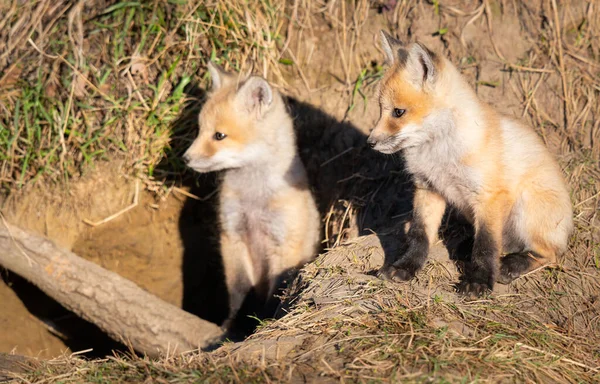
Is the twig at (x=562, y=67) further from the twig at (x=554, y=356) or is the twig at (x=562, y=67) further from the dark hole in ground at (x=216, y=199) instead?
the twig at (x=554, y=356)

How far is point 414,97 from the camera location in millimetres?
3678

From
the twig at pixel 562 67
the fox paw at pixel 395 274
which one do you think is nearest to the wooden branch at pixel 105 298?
the fox paw at pixel 395 274

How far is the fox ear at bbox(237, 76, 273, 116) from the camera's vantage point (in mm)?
4848

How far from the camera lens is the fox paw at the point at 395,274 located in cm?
372

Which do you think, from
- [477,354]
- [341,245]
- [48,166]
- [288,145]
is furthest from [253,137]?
[477,354]

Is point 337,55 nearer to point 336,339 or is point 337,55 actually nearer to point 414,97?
point 414,97

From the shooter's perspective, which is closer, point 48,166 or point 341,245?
point 341,245

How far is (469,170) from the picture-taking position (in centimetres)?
375

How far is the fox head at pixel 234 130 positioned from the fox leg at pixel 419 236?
157 cm

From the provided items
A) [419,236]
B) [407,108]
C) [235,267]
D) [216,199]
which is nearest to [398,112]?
[407,108]

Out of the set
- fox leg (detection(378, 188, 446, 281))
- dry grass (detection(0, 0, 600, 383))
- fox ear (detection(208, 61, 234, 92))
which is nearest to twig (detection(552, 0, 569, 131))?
dry grass (detection(0, 0, 600, 383))

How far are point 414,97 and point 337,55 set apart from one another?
2375mm

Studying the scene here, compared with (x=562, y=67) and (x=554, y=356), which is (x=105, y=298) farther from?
(x=562, y=67)

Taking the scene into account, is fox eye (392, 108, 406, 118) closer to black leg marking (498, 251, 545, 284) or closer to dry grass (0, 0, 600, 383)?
dry grass (0, 0, 600, 383)
